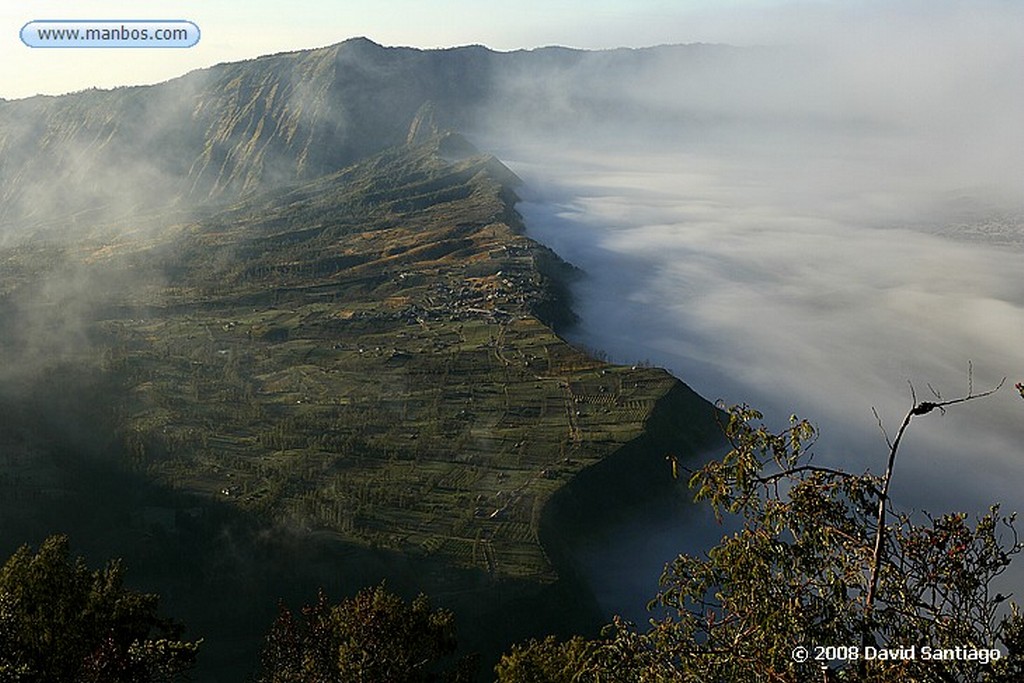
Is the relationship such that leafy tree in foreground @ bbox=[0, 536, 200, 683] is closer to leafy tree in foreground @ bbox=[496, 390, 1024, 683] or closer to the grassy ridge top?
leafy tree in foreground @ bbox=[496, 390, 1024, 683]

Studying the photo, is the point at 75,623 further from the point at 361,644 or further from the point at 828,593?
the point at 828,593

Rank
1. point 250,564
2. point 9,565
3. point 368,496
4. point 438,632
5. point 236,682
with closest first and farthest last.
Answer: point 9,565
point 438,632
point 236,682
point 250,564
point 368,496

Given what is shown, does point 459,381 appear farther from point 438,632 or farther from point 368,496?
point 438,632

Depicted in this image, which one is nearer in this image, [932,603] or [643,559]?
[932,603]

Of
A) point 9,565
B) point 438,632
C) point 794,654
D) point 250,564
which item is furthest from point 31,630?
point 250,564

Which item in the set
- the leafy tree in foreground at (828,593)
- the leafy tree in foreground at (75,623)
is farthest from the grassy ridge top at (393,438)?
the leafy tree in foreground at (828,593)

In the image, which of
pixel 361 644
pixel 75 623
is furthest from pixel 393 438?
pixel 75 623
